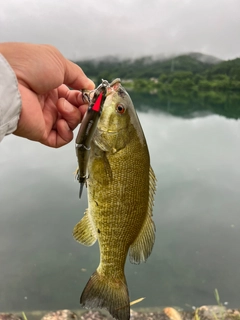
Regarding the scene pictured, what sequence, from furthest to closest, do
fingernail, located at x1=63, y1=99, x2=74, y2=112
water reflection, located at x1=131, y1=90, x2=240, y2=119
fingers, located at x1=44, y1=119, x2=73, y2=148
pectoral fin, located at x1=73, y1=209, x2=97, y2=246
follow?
1. water reflection, located at x1=131, y1=90, x2=240, y2=119
2. fingers, located at x1=44, y1=119, x2=73, y2=148
3. fingernail, located at x1=63, y1=99, x2=74, y2=112
4. pectoral fin, located at x1=73, y1=209, x2=97, y2=246

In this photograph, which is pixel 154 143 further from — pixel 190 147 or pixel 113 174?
pixel 113 174

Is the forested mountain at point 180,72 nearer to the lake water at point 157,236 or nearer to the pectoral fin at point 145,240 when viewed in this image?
the lake water at point 157,236

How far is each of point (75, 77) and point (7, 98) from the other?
517 mm

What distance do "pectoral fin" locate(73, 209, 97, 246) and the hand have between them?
0.57 metres

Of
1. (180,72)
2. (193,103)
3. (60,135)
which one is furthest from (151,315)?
(180,72)

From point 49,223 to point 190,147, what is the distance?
8.73m

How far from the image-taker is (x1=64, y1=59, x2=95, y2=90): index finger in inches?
71.8

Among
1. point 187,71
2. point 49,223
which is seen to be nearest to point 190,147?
point 49,223

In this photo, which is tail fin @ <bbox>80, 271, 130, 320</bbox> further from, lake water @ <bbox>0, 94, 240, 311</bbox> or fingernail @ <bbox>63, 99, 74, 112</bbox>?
lake water @ <bbox>0, 94, 240, 311</bbox>

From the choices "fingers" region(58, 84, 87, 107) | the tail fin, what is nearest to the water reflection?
"fingers" region(58, 84, 87, 107)

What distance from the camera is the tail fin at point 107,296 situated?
1567mm

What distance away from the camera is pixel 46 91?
1.81m

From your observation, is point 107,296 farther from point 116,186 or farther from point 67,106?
point 67,106

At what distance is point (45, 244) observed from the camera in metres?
6.78
